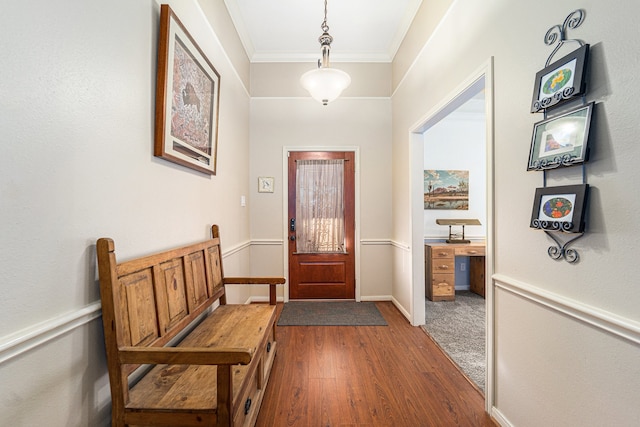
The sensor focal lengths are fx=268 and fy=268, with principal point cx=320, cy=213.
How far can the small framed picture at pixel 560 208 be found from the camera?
106 centimetres

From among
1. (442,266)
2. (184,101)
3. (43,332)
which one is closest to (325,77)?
(184,101)

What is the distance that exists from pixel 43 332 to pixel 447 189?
4591 mm

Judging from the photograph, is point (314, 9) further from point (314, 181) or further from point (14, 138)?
point (14, 138)

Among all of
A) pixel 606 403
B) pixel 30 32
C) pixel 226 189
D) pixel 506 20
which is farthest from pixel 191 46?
pixel 606 403

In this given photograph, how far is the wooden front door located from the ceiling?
1335mm

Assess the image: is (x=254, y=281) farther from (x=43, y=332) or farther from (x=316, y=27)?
(x=316, y=27)

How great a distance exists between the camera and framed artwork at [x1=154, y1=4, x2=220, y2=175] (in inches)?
57.2

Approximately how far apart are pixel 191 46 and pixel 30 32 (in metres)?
1.06

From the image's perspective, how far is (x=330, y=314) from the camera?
324 cm

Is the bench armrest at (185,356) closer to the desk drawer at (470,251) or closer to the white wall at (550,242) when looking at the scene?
the white wall at (550,242)

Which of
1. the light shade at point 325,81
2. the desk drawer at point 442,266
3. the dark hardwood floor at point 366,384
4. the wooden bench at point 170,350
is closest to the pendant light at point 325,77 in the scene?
the light shade at point 325,81

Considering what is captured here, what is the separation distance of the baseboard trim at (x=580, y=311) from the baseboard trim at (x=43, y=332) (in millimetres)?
1923

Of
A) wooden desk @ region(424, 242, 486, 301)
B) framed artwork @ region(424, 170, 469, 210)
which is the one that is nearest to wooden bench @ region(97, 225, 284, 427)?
wooden desk @ region(424, 242, 486, 301)

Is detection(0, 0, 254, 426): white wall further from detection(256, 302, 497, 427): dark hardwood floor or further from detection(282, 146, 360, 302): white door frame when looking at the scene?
detection(282, 146, 360, 302): white door frame
